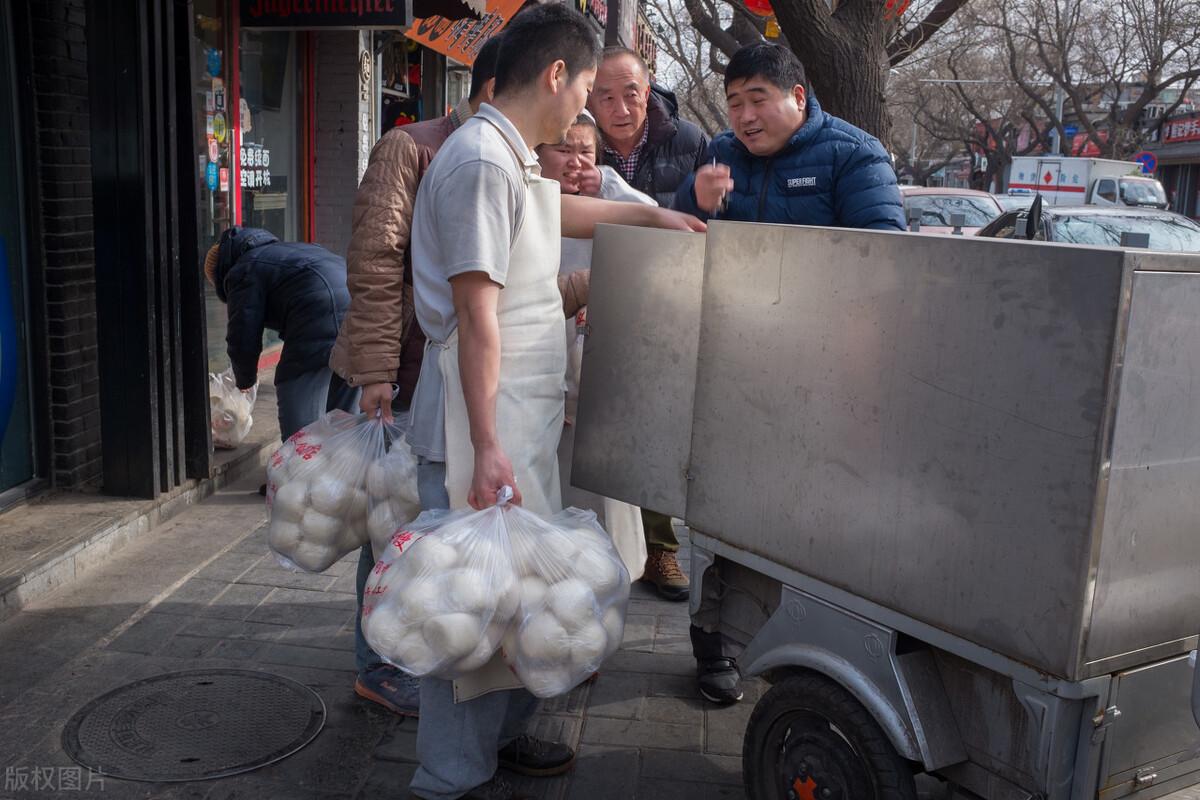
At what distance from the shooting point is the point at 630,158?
4.59m

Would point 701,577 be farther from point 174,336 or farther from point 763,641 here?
point 174,336

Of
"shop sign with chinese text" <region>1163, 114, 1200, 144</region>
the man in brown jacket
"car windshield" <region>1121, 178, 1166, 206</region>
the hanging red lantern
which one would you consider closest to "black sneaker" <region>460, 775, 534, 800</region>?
the man in brown jacket

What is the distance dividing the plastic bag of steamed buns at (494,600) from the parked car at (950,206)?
1383 cm

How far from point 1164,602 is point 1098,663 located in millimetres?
232

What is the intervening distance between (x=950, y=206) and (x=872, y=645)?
49.4 ft

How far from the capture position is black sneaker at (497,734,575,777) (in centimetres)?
330

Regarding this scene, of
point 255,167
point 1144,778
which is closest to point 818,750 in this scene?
point 1144,778

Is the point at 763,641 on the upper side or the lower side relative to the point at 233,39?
lower

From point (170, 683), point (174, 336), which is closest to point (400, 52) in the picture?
point (174, 336)

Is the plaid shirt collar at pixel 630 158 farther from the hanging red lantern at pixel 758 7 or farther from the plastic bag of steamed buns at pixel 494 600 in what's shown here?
the hanging red lantern at pixel 758 7

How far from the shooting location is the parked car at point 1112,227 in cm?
1040

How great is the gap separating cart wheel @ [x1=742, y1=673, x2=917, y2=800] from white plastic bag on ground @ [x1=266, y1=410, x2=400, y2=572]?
1318 millimetres

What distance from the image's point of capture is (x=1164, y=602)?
2.28m

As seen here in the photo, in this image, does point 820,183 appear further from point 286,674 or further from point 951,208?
point 951,208
